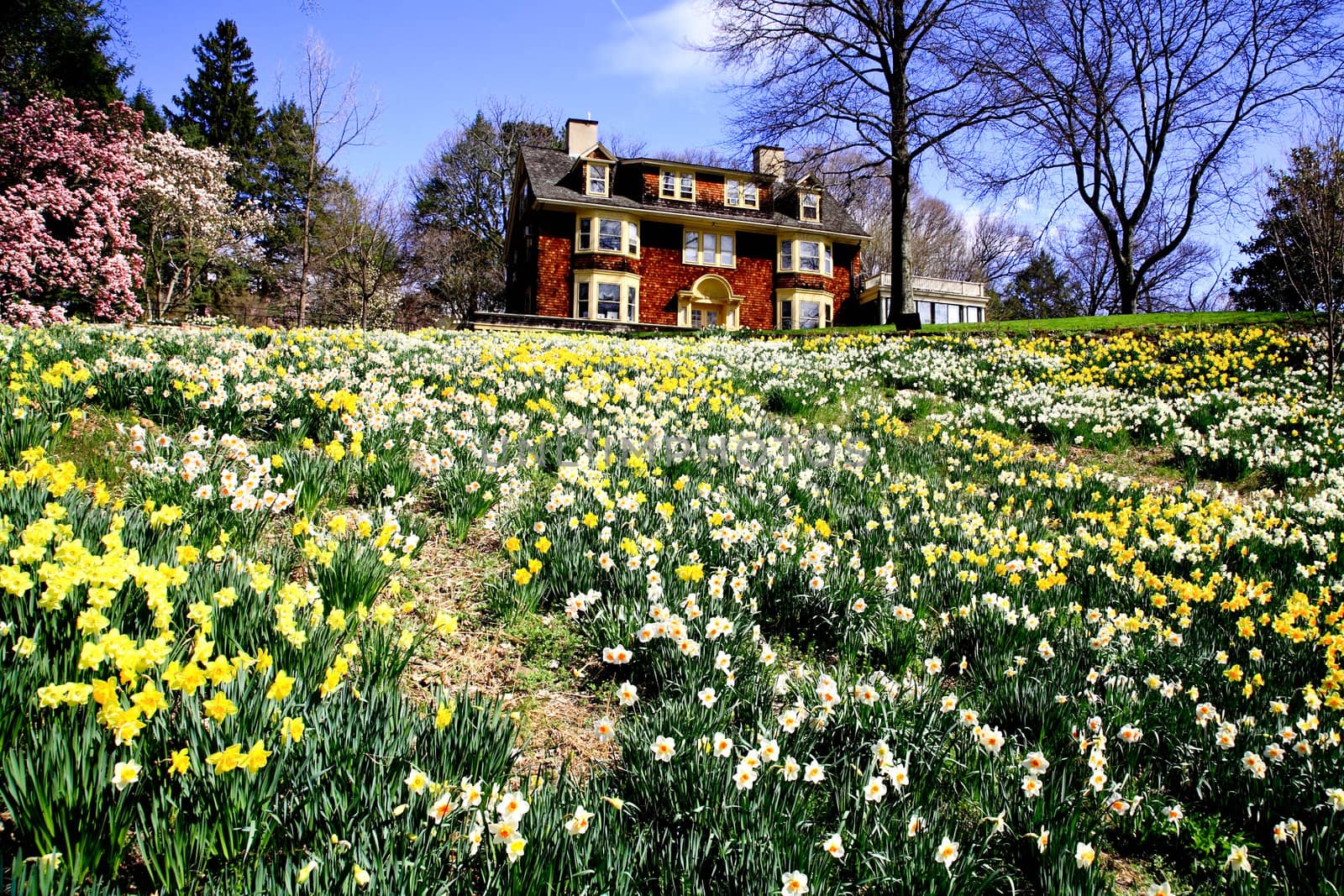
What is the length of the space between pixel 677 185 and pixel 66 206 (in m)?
22.9

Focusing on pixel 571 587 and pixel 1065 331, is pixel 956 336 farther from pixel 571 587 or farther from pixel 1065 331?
pixel 571 587

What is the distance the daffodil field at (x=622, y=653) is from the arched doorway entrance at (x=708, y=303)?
2747 centimetres

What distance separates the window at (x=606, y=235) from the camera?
103 feet

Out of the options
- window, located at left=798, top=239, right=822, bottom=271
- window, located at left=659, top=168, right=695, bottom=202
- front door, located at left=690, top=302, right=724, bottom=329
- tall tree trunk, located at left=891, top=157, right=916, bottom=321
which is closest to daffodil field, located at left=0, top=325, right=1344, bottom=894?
tall tree trunk, located at left=891, top=157, right=916, bottom=321

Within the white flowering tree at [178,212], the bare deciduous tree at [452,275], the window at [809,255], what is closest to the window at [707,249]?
the window at [809,255]

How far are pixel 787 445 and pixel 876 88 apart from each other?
20422 mm

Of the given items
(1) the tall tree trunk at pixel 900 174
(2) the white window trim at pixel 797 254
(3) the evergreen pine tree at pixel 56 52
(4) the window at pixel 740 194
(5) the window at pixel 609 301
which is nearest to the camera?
(3) the evergreen pine tree at pixel 56 52

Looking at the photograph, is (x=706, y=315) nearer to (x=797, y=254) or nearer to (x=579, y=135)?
(x=797, y=254)

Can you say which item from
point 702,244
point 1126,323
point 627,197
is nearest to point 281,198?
point 627,197

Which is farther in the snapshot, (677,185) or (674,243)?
(677,185)

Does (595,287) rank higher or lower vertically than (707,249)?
lower

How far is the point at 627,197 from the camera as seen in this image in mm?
32594

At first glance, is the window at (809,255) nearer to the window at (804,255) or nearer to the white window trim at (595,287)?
the window at (804,255)

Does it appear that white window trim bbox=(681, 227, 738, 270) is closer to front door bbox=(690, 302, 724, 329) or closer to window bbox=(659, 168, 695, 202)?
window bbox=(659, 168, 695, 202)
